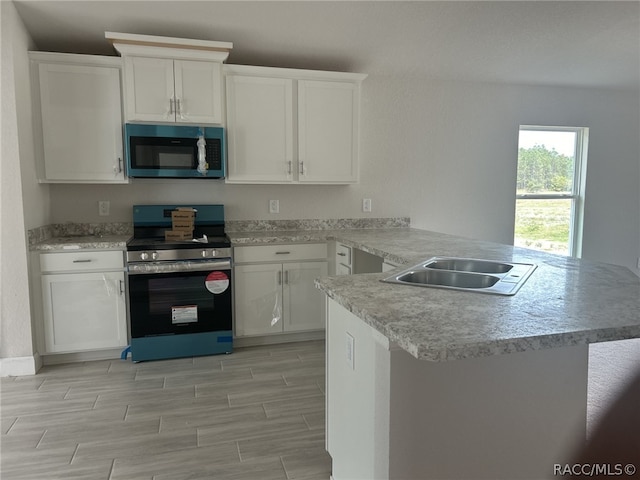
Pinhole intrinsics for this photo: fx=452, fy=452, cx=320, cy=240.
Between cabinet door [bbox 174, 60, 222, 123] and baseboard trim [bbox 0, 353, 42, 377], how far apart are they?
195cm

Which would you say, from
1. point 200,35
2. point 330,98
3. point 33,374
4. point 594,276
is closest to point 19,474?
point 33,374

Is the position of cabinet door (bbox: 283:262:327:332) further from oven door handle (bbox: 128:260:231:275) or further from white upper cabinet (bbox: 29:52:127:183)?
white upper cabinet (bbox: 29:52:127:183)

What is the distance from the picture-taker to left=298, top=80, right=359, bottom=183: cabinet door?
12.1 ft

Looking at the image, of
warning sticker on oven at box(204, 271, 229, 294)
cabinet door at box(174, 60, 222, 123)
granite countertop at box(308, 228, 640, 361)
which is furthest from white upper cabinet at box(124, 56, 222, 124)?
granite countertop at box(308, 228, 640, 361)

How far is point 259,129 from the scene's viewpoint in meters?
3.60

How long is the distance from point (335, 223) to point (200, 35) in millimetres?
1885

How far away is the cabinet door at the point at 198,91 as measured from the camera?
10.8 ft

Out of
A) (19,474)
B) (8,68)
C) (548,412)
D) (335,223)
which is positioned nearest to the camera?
(548,412)

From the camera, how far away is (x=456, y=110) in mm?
4352

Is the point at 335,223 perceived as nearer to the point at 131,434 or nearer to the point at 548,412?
the point at 131,434

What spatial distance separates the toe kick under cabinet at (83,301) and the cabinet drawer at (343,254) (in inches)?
63.2

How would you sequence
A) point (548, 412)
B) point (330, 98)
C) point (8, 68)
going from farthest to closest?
point (330, 98) < point (8, 68) < point (548, 412)

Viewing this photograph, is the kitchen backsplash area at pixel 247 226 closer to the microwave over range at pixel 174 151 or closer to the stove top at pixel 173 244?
the stove top at pixel 173 244

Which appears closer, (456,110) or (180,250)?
(180,250)
